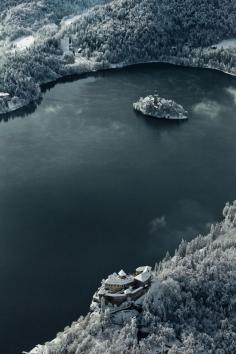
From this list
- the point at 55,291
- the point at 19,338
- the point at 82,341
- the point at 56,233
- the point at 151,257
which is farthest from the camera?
the point at 56,233

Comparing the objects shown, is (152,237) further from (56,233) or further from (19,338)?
(19,338)

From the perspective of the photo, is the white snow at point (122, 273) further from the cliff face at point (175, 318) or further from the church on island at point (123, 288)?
the cliff face at point (175, 318)

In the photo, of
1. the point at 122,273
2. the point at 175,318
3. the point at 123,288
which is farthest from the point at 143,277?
the point at 175,318

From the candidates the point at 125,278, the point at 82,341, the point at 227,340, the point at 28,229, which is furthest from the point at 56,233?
the point at 227,340

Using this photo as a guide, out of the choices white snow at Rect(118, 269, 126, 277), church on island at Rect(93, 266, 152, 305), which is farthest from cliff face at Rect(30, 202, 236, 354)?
white snow at Rect(118, 269, 126, 277)

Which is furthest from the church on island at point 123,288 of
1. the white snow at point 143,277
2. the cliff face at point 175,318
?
the cliff face at point 175,318

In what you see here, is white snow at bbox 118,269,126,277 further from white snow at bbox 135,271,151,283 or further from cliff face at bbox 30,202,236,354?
cliff face at bbox 30,202,236,354

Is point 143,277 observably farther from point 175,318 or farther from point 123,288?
point 175,318
